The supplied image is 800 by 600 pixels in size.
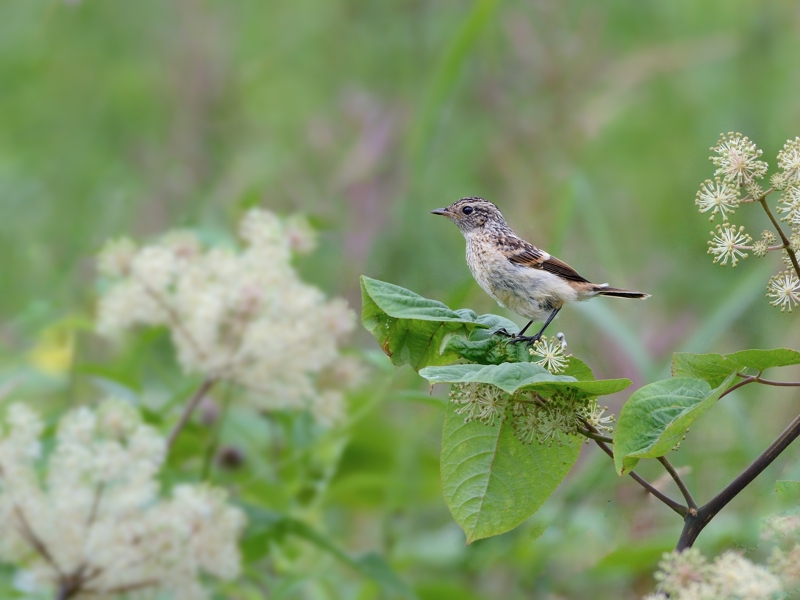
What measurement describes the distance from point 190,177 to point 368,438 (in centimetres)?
262

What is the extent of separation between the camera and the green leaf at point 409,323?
4.16ft

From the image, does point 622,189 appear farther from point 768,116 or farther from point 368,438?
point 368,438

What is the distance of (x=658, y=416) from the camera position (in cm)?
114

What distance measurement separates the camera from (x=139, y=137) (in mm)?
6047

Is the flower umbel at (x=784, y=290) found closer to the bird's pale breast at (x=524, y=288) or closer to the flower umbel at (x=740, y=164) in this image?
the flower umbel at (x=740, y=164)

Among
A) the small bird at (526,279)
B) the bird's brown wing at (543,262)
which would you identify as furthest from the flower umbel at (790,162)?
the bird's brown wing at (543,262)

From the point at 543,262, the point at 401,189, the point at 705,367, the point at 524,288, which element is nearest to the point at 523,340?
the point at 705,367

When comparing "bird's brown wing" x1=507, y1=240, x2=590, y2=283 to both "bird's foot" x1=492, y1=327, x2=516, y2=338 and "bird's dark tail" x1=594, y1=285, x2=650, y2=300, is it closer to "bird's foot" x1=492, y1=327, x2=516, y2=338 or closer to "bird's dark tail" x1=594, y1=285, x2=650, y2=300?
"bird's dark tail" x1=594, y1=285, x2=650, y2=300

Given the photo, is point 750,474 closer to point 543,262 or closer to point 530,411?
point 530,411

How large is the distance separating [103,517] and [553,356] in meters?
1.21

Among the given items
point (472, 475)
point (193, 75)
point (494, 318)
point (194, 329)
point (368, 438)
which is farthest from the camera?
point (193, 75)

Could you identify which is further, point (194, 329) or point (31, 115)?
point (31, 115)

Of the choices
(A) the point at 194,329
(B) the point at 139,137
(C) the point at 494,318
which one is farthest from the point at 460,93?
(C) the point at 494,318

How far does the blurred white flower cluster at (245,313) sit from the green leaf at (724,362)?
124 centimetres
